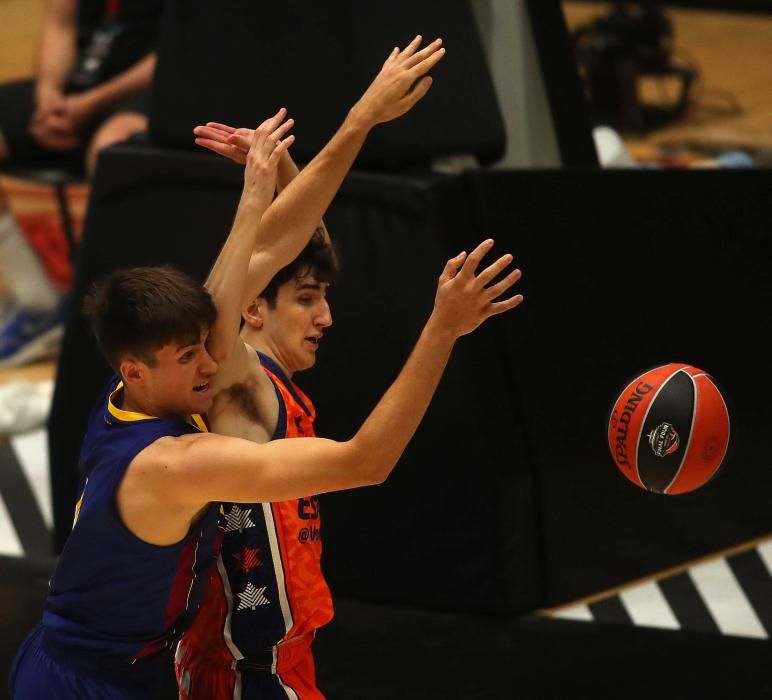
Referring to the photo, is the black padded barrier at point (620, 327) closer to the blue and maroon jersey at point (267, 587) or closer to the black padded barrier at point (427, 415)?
the black padded barrier at point (427, 415)

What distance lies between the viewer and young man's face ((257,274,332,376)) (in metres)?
2.89

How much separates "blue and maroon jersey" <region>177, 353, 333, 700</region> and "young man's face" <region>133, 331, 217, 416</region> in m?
0.28

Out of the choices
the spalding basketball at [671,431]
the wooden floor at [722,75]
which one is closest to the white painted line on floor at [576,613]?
the spalding basketball at [671,431]

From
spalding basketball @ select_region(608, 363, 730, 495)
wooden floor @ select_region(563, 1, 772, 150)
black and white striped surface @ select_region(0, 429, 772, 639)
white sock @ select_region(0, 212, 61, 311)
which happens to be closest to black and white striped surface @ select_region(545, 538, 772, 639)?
black and white striped surface @ select_region(0, 429, 772, 639)

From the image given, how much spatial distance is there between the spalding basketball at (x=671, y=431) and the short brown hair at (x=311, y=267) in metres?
0.71

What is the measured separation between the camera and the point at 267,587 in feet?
9.20

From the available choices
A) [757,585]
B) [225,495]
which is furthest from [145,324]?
[757,585]

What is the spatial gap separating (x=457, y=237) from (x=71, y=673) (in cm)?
157

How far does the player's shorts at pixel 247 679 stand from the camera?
2.80 m

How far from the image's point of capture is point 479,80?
380cm

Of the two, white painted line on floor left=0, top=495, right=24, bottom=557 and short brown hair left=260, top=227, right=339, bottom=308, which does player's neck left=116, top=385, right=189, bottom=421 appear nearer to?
short brown hair left=260, top=227, right=339, bottom=308

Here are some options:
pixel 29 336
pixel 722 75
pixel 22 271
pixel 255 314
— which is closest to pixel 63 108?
pixel 22 271

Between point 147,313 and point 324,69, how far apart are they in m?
1.53

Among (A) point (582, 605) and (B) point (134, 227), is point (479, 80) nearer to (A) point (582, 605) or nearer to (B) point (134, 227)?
(B) point (134, 227)
